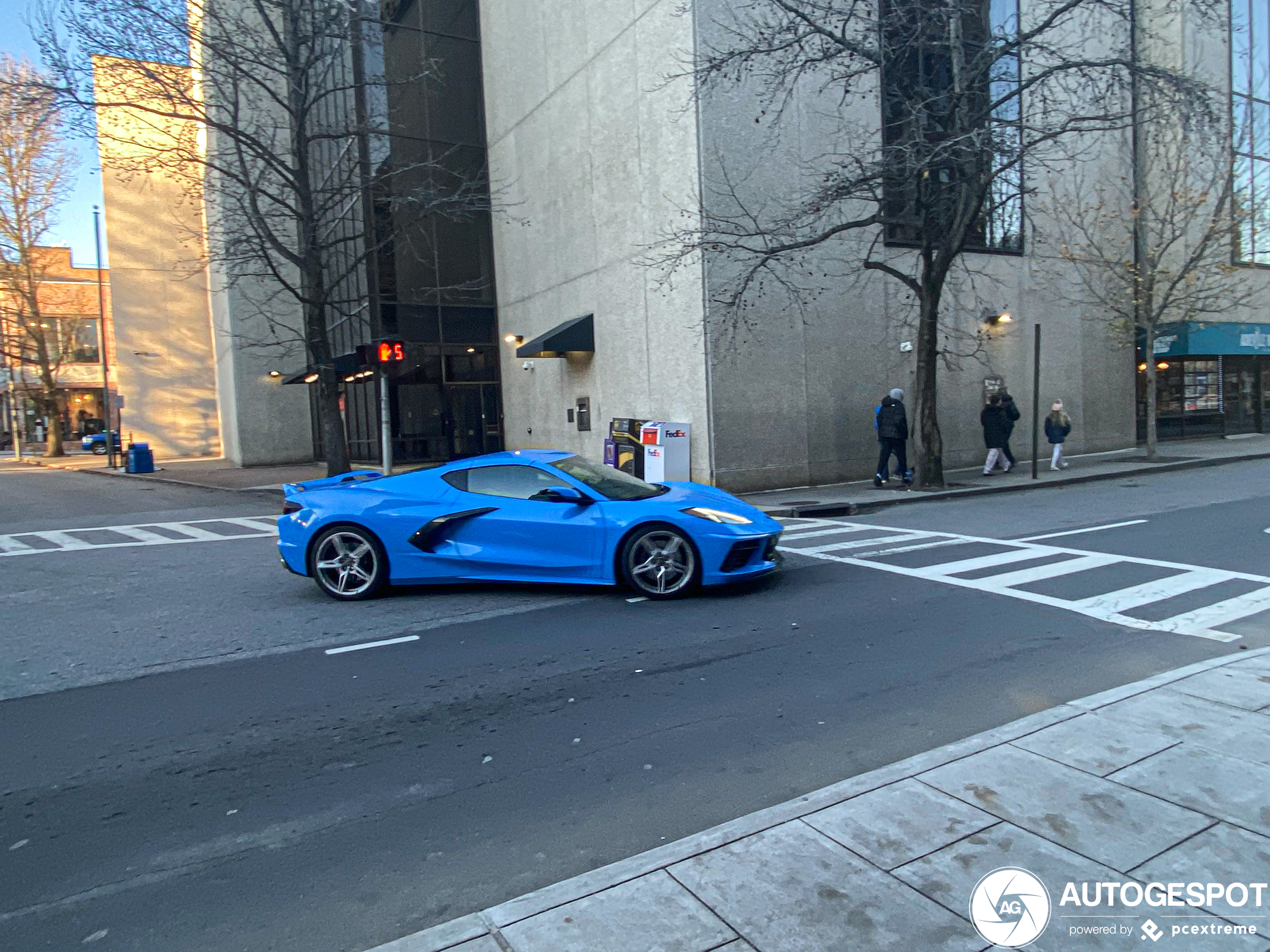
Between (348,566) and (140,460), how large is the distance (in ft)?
85.8

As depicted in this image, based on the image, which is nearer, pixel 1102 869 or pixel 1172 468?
pixel 1102 869

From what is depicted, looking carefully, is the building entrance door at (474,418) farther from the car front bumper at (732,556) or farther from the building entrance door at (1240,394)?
the building entrance door at (1240,394)

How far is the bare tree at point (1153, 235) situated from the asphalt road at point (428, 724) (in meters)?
13.8

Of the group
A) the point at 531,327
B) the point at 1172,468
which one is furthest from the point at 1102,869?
the point at 531,327

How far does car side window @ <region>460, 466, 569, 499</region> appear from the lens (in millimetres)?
8117

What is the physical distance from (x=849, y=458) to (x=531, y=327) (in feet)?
31.7

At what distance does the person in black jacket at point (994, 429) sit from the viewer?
18484 millimetres

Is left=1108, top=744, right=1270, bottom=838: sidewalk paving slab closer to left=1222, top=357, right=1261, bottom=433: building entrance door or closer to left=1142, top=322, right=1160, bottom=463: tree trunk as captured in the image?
left=1142, top=322, right=1160, bottom=463: tree trunk

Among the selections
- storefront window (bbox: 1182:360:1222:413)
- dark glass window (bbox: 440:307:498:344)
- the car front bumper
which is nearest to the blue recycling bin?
dark glass window (bbox: 440:307:498:344)

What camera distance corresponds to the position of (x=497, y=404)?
25.8 m

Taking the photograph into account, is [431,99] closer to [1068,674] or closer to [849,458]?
[849,458]

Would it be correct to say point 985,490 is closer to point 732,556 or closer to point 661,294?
point 661,294

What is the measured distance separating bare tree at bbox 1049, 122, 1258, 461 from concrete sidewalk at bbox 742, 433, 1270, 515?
1.08m

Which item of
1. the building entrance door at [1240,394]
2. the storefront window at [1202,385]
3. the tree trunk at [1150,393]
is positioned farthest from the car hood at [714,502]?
the building entrance door at [1240,394]
